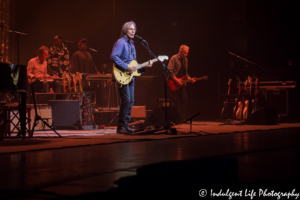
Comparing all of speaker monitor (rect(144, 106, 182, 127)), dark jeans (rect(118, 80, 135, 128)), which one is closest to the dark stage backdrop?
speaker monitor (rect(144, 106, 182, 127))

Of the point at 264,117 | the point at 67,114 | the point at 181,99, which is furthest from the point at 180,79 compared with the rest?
the point at 67,114

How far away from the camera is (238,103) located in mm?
10555

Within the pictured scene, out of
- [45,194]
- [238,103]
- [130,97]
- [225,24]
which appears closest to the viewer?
[45,194]

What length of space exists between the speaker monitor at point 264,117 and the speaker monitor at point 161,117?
219 centimetres

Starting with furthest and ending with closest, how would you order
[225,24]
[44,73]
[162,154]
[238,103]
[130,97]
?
[225,24]
[238,103]
[44,73]
[130,97]
[162,154]

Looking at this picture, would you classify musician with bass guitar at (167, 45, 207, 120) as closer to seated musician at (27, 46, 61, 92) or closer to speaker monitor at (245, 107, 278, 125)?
speaker monitor at (245, 107, 278, 125)

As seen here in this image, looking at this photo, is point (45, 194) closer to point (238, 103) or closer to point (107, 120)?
point (107, 120)

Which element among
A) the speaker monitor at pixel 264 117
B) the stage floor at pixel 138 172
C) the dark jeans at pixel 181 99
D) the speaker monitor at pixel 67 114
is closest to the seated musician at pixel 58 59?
the speaker monitor at pixel 67 114

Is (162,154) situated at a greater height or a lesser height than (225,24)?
lesser

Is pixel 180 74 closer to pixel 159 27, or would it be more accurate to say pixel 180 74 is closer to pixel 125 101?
pixel 159 27

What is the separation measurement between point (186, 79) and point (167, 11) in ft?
7.59

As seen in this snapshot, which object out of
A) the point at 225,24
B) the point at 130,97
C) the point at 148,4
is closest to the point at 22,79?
the point at 130,97

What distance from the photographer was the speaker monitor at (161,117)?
729 cm

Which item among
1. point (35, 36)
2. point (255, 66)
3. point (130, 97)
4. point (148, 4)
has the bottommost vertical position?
point (130, 97)
